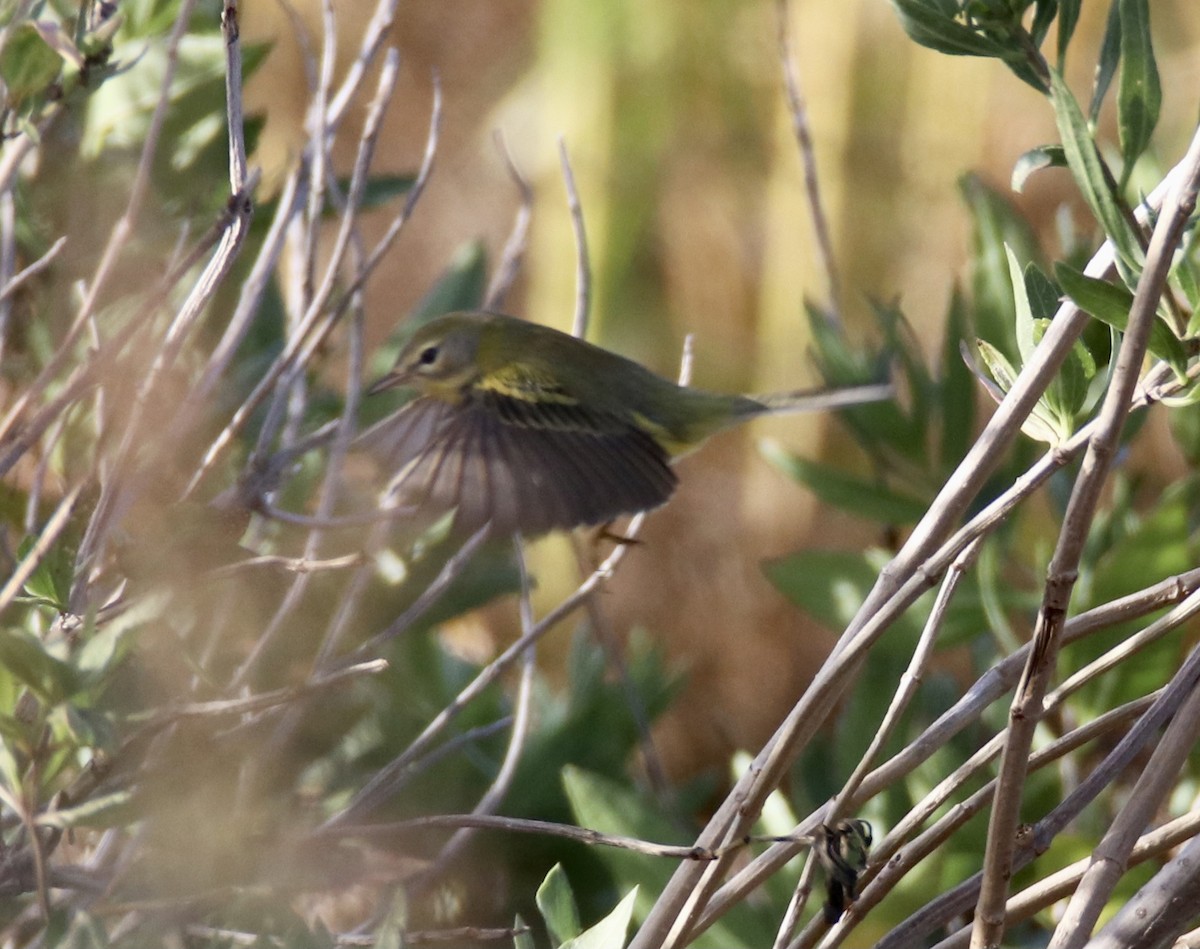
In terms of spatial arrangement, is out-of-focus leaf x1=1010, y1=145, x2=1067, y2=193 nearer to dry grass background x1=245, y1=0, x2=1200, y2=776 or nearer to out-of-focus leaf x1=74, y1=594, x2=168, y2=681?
out-of-focus leaf x1=74, y1=594, x2=168, y2=681

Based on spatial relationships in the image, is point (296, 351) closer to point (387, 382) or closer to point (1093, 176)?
point (1093, 176)

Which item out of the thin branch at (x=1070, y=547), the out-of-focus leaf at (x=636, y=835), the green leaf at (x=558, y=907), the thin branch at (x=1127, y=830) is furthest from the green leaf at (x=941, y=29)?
the out-of-focus leaf at (x=636, y=835)

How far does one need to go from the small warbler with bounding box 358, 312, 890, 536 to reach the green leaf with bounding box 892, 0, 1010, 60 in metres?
0.63

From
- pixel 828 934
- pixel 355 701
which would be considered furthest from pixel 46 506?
pixel 828 934

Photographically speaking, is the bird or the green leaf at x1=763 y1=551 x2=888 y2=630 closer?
the bird

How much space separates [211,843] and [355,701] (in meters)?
0.43

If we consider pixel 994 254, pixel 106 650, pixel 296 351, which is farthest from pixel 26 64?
pixel 994 254

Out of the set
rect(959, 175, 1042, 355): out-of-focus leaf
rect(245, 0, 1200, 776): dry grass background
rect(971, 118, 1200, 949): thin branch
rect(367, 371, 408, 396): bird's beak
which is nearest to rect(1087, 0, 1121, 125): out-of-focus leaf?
rect(971, 118, 1200, 949): thin branch

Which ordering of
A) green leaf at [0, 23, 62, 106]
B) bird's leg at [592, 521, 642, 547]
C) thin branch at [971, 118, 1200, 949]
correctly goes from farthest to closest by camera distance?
bird's leg at [592, 521, 642, 547]
green leaf at [0, 23, 62, 106]
thin branch at [971, 118, 1200, 949]

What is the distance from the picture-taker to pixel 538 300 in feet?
8.62

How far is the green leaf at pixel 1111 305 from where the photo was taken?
0.46m

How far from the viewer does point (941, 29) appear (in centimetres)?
56

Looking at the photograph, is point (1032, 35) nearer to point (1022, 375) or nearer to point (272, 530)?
point (1022, 375)

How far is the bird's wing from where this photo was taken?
1.24 m
